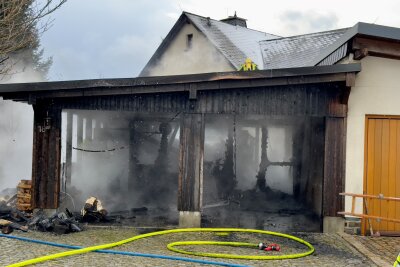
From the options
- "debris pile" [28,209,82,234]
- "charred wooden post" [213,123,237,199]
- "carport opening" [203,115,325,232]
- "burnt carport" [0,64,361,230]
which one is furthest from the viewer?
"charred wooden post" [213,123,237,199]

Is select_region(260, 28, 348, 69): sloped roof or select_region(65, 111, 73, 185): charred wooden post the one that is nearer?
select_region(65, 111, 73, 185): charred wooden post

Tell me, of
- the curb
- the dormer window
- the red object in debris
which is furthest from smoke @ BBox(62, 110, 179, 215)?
the dormer window

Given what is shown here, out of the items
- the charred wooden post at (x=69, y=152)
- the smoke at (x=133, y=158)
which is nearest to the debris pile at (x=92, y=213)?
the charred wooden post at (x=69, y=152)

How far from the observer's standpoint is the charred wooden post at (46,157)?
10680 millimetres

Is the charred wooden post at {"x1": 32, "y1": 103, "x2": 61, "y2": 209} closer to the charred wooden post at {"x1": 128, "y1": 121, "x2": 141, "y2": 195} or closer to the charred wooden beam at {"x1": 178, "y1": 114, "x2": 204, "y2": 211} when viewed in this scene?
the charred wooden beam at {"x1": 178, "y1": 114, "x2": 204, "y2": 211}

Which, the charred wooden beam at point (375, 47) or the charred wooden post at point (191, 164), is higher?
the charred wooden beam at point (375, 47)

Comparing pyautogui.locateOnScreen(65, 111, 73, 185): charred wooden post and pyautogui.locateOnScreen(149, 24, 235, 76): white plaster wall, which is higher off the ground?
pyautogui.locateOnScreen(149, 24, 235, 76): white plaster wall

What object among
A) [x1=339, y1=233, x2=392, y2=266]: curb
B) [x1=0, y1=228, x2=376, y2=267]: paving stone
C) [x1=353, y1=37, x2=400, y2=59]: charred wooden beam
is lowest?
[x1=0, y1=228, x2=376, y2=267]: paving stone

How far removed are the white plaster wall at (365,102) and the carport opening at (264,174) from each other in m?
1.87

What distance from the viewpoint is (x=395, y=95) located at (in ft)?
31.1

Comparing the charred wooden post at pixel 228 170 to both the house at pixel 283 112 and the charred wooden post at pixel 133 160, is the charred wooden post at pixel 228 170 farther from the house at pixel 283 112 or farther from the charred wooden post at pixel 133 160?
the charred wooden post at pixel 133 160

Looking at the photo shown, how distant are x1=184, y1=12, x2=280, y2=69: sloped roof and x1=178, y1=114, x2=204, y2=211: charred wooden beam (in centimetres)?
1079

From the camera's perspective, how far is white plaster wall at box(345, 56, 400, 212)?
9.45 metres

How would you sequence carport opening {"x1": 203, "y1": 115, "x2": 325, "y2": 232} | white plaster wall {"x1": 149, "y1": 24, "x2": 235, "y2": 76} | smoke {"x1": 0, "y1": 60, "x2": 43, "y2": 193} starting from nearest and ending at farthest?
carport opening {"x1": 203, "y1": 115, "x2": 325, "y2": 232}
white plaster wall {"x1": 149, "y1": 24, "x2": 235, "y2": 76}
smoke {"x1": 0, "y1": 60, "x2": 43, "y2": 193}
